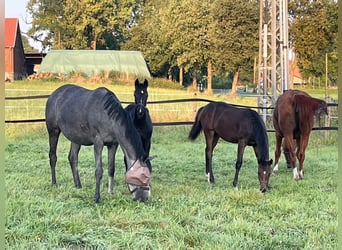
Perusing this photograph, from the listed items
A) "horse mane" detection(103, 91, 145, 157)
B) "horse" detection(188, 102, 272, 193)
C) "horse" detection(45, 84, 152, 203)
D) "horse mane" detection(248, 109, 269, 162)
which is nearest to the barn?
"horse" detection(45, 84, 152, 203)

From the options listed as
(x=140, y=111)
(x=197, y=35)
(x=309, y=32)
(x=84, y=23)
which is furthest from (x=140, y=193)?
(x=309, y=32)

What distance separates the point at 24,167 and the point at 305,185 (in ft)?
9.52

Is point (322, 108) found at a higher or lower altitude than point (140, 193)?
higher

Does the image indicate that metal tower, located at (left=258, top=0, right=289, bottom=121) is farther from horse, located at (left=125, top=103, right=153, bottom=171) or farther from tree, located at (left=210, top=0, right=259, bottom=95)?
horse, located at (left=125, top=103, right=153, bottom=171)

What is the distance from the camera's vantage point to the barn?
4.26 m

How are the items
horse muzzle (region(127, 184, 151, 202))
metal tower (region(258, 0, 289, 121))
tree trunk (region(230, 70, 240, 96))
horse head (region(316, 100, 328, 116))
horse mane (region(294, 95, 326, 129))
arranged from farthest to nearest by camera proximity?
1. tree trunk (region(230, 70, 240, 96))
2. metal tower (region(258, 0, 289, 121))
3. horse mane (region(294, 95, 326, 129))
4. horse head (region(316, 100, 328, 116))
5. horse muzzle (region(127, 184, 151, 202))

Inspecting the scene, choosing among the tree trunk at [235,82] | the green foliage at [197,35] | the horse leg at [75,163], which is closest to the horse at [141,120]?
the horse leg at [75,163]

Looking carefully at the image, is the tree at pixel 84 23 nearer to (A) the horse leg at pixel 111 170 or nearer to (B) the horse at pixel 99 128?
(B) the horse at pixel 99 128

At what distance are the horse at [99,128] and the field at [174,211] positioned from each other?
0.20 m

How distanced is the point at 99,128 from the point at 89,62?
59.9 inches

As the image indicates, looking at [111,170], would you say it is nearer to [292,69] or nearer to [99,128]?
[99,128]

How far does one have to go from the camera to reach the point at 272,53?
631 cm

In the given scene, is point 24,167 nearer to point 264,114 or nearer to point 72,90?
point 72,90

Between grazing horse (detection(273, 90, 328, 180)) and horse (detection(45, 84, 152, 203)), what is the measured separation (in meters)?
1.85
